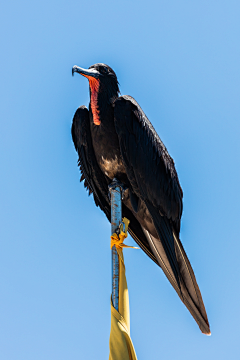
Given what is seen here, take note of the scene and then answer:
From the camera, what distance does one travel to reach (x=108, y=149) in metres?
6.00

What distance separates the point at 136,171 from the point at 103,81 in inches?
57.1

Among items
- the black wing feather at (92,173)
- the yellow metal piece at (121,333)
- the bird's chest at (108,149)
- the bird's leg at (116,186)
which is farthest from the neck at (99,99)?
the yellow metal piece at (121,333)

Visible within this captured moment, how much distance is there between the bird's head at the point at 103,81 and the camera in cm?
616

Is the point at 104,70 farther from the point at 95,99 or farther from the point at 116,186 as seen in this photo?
the point at 116,186

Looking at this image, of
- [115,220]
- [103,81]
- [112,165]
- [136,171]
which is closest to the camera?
[115,220]

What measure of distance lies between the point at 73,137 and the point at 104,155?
83 cm

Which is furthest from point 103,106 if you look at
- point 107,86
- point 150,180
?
point 150,180

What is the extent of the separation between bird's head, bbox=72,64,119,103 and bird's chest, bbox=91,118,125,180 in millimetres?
505

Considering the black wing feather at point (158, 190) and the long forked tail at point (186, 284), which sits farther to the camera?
the black wing feather at point (158, 190)

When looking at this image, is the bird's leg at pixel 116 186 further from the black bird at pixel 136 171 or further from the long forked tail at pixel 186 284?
the long forked tail at pixel 186 284

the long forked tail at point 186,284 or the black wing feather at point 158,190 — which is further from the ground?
the black wing feather at point 158,190

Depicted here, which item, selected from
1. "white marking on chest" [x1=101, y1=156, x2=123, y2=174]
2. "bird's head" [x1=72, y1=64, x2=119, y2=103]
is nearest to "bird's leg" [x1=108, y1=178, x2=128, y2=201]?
"white marking on chest" [x1=101, y1=156, x2=123, y2=174]

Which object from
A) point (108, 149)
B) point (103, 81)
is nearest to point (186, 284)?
point (108, 149)

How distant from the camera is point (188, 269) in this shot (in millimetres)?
5773
